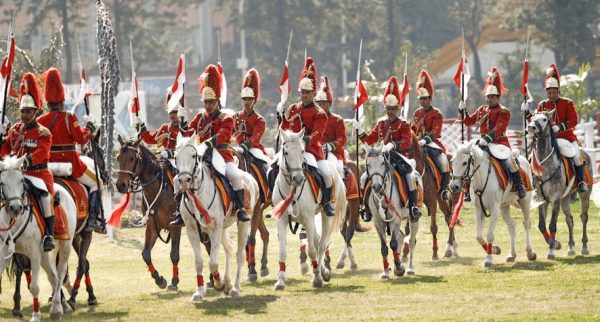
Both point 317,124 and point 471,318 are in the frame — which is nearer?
point 471,318

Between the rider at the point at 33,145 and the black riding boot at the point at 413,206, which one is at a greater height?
the rider at the point at 33,145

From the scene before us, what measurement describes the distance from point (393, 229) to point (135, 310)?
5.48 metres

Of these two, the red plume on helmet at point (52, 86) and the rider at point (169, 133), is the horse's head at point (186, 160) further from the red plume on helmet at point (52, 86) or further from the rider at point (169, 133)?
the rider at point (169, 133)

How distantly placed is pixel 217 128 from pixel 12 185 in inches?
193

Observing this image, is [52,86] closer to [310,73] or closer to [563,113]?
[310,73]

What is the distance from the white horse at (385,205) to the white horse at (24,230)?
5.66 meters

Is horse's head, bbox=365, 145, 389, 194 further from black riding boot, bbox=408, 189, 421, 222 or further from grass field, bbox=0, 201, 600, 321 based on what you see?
grass field, bbox=0, 201, 600, 321

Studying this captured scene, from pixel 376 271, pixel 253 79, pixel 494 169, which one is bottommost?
pixel 376 271

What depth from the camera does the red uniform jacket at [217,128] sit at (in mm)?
24578

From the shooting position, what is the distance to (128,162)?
2553cm

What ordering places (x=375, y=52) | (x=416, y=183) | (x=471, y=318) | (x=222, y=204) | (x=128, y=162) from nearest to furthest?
(x=471, y=318), (x=222, y=204), (x=128, y=162), (x=416, y=183), (x=375, y=52)

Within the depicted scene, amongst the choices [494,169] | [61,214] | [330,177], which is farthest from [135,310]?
[494,169]

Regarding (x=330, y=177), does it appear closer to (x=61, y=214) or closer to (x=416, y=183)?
(x=416, y=183)

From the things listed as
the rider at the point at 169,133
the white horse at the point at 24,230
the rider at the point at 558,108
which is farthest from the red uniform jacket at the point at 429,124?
the white horse at the point at 24,230
